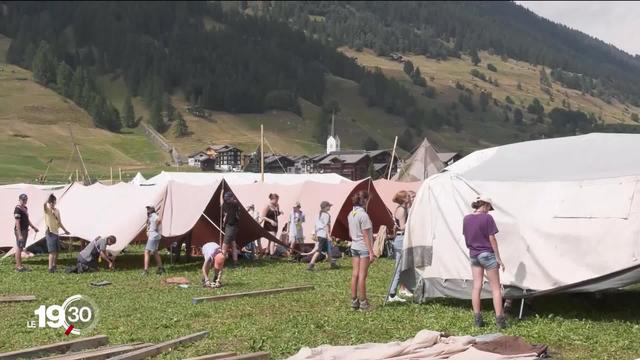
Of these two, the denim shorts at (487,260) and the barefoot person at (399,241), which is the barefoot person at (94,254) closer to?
the barefoot person at (399,241)

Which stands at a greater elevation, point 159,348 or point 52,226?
point 52,226

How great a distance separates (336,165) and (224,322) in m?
101

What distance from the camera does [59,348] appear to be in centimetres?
838

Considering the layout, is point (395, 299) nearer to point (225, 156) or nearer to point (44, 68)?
point (225, 156)

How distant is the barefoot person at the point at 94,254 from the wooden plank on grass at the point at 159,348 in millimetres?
8467

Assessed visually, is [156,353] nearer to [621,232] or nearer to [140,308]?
[140,308]

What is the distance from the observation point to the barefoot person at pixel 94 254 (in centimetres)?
1672

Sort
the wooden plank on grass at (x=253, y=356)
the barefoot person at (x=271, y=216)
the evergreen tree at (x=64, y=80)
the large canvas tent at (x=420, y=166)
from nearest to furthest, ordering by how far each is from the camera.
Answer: the wooden plank on grass at (x=253, y=356) < the barefoot person at (x=271, y=216) < the large canvas tent at (x=420, y=166) < the evergreen tree at (x=64, y=80)

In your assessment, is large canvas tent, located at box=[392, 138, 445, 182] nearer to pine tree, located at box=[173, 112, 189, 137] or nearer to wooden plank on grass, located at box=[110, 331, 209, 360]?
wooden plank on grass, located at box=[110, 331, 209, 360]

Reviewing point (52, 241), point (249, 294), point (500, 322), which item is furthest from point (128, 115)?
point (500, 322)

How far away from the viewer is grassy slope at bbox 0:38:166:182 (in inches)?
4045

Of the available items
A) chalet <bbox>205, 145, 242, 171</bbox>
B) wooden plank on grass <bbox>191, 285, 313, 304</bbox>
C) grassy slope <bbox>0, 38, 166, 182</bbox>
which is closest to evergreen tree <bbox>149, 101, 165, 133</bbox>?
grassy slope <bbox>0, 38, 166, 182</bbox>

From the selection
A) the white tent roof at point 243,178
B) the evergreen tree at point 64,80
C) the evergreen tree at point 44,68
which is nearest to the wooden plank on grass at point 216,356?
the white tent roof at point 243,178

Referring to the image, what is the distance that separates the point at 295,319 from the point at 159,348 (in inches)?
98.9
